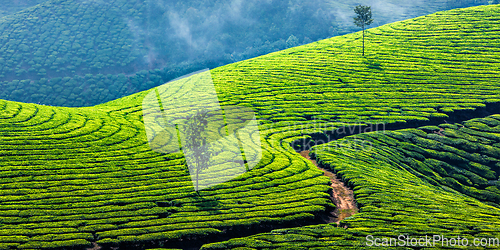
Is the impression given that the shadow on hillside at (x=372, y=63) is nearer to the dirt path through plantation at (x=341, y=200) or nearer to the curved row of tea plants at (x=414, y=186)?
the curved row of tea plants at (x=414, y=186)

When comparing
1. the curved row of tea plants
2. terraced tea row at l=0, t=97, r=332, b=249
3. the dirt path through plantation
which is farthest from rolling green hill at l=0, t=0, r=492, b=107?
the dirt path through plantation

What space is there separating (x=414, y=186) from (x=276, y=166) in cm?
1244

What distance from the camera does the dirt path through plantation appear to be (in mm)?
26258

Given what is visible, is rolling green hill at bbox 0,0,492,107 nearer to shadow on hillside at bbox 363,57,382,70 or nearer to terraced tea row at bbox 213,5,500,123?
terraced tea row at bbox 213,5,500,123

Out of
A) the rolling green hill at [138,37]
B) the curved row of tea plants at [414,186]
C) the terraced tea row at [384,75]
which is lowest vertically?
the curved row of tea plants at [414,186]

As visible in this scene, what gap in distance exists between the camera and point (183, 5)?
115 metres

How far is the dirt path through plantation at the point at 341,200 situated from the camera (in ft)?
86.1

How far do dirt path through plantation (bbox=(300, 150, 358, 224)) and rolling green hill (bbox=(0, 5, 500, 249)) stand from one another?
815mm

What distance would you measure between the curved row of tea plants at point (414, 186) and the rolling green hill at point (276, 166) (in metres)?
0.17

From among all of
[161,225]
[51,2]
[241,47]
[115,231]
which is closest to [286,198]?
[161,225]

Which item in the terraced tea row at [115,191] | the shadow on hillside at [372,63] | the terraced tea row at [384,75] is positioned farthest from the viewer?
the shadow on hillside at [372,63]

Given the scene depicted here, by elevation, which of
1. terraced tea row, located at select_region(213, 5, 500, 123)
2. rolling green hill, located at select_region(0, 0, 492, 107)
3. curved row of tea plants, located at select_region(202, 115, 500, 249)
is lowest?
curved row of tea plants, located at select_region(202, 115, 500, 249)

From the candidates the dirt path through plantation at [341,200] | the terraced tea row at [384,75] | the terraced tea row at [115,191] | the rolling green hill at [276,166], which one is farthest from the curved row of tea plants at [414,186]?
the terraced tea row at [384,75]

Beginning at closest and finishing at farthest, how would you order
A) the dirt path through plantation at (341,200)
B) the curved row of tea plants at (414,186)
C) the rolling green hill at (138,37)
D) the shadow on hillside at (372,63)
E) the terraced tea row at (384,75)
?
the curved row of tea plants at (414,186)
the dirt path through plantation at (341,200)
the terraced tea row at (384,75)
the shadow on hillside at (372,63)
the rolling green hill at (138,37)
